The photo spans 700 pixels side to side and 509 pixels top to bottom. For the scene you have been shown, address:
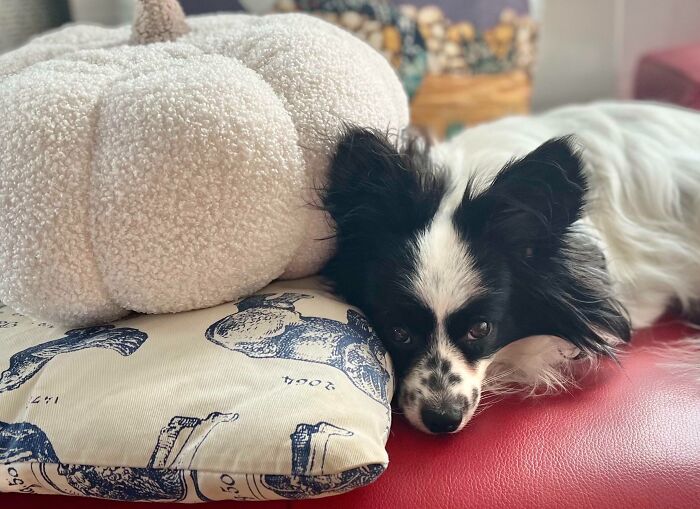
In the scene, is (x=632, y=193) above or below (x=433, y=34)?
below

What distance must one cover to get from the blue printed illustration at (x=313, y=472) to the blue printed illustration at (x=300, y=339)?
0.14 meters

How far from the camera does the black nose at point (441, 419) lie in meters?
1.25

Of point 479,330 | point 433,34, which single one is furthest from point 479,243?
point 433,34

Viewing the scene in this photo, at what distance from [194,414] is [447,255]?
1.94ft

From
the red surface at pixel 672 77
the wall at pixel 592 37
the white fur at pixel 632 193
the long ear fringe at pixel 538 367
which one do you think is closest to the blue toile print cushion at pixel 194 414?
the long ear fringe at pixel 538 367

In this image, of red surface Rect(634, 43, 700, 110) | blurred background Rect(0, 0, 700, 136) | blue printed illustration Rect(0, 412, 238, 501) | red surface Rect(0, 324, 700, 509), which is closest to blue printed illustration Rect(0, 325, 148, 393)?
blue printed illustration Rect(0, 412, 238, 501)

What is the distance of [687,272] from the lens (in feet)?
5.65

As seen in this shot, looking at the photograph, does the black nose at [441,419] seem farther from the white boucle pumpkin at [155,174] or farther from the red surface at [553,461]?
the white boucle pumpkin at [155,174]

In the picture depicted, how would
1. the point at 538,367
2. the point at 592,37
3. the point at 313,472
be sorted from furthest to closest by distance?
the point at 592,37
the point at 538,367
the point at 313,472

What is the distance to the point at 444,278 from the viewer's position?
53.6 inches

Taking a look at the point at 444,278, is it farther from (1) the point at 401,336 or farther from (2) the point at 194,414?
(2) the point at 194,414

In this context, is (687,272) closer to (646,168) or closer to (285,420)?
(646,168)

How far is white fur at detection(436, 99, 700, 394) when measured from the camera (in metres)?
1.63

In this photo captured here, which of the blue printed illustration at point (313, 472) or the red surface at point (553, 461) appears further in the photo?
the red surface at point (553, 461)
